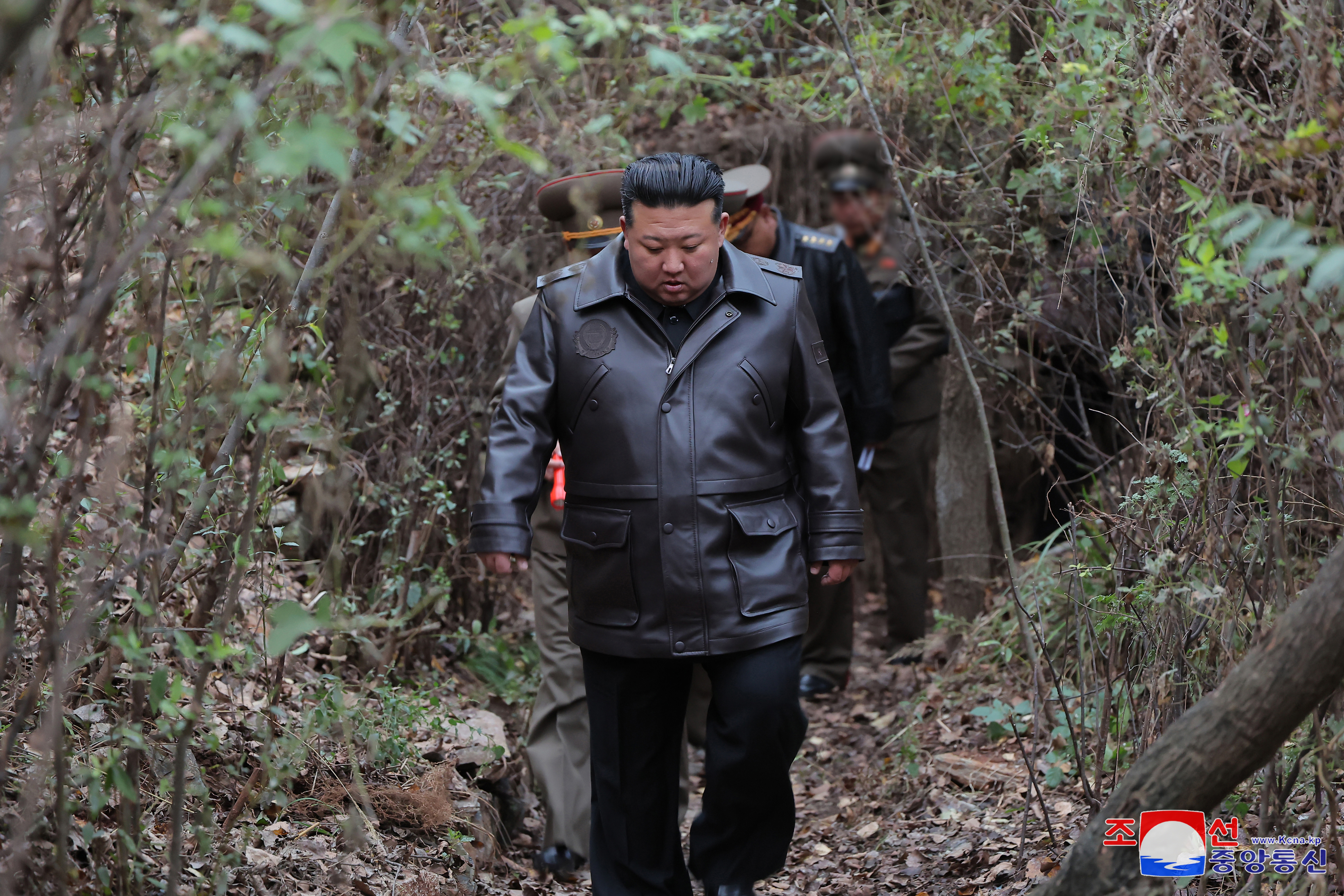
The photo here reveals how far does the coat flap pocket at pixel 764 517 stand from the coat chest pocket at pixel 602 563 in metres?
0.30

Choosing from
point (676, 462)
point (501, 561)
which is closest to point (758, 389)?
point (676, 462)

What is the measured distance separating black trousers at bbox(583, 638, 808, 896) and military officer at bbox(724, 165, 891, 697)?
2.29 m

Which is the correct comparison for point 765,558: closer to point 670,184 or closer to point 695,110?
point 670,184

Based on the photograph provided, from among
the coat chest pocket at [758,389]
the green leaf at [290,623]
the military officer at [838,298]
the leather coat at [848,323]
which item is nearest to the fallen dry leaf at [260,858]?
the green leaf at [290,623]

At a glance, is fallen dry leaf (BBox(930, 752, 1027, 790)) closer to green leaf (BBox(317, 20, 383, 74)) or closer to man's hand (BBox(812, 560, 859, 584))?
man's hand (BBox(812, 560, 859, 584))

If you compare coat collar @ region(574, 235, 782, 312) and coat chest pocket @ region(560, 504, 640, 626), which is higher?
coat collar @ region(574, 235, 782, 312)

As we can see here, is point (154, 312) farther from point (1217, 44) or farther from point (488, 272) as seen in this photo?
point (488, 272)

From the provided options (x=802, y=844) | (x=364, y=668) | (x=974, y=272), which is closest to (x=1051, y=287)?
(x=974, y=272)

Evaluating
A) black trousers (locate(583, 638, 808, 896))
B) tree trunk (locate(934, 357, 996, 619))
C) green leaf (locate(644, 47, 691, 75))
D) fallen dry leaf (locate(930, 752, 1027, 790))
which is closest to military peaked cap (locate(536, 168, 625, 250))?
black trousers (locate(583, 638, 808, 896))

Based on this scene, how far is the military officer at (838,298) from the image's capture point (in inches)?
218

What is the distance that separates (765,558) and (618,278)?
88cm

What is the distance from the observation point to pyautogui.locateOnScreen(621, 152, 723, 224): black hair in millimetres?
3336

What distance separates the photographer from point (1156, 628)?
321cm

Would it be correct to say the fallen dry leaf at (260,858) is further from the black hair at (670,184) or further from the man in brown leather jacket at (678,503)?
the black hair at (670,184)
